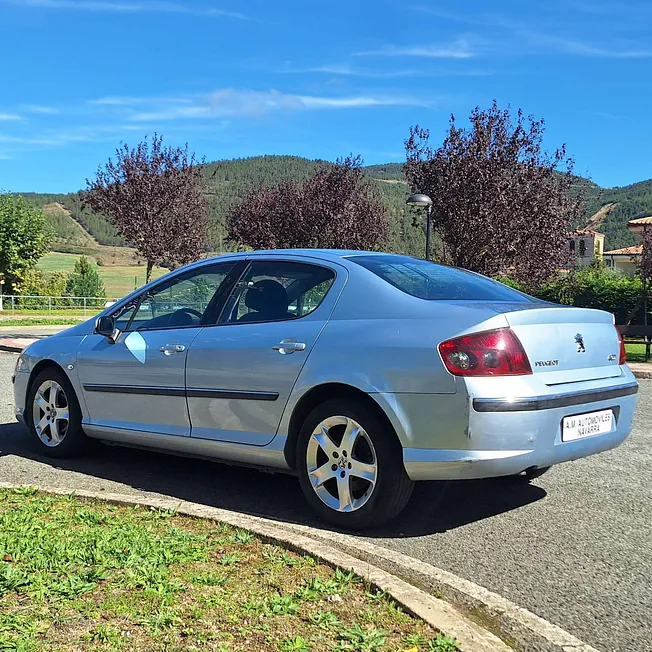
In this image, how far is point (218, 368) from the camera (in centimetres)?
531

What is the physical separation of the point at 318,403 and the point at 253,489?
1163 millimetres

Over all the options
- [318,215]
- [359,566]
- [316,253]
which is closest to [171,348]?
[316,253]

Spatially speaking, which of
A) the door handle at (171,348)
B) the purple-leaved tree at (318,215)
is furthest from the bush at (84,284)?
the door handle at (171,348)

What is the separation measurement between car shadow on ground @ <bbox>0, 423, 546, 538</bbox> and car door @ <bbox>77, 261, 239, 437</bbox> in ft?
1.35

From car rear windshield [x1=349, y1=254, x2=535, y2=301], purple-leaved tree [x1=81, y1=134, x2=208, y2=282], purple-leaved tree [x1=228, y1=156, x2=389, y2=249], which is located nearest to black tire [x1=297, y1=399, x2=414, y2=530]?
car rear windshield [x1=349, y1=254, x2=535, y2=301]

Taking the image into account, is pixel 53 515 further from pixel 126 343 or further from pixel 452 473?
pixel 452 473

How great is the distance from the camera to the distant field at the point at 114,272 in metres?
74.8

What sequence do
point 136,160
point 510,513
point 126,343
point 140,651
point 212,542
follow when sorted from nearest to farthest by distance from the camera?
point 140,651, point 212,542, point 510,513, point 126,343, point 136,160

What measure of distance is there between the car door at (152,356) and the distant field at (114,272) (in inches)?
2423

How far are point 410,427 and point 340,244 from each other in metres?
31.7

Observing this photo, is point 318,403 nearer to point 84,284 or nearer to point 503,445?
point 503,445

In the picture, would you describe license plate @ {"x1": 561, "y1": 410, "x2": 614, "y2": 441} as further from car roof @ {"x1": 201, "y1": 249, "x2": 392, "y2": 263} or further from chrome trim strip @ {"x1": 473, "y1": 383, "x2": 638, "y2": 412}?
car roof @ {"x1": 201, "y1": 249, "x2": 392, "y2": 263}

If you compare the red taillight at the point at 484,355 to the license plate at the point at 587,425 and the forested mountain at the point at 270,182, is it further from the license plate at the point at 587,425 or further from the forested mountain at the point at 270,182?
the forested mountain at the point at 270,182

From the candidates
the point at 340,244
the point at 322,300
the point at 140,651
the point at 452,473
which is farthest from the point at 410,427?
the point at 340,244
